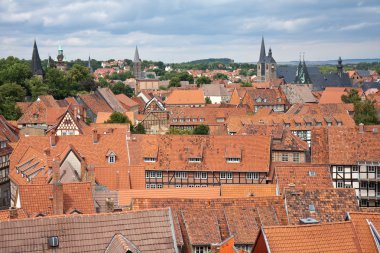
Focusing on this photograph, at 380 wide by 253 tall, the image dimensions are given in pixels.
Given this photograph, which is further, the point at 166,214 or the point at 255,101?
the point at 255,101

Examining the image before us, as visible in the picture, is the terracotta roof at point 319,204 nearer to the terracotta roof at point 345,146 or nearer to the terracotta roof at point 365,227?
the terracotta roof at point 365,227

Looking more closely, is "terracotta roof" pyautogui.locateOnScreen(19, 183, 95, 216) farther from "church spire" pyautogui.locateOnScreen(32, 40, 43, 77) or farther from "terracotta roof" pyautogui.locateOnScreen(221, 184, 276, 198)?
"church spire" pyautogui.locateOnScreen(32, 40, 43, 77)

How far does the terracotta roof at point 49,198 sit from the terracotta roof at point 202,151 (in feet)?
65.2

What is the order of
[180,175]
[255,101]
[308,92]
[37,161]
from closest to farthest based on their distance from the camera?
[37,161] → [180,175] → [255,101] → [308,92]

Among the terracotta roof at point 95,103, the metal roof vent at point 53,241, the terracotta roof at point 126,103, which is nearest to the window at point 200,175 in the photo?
the metal roof vent at point 53,241

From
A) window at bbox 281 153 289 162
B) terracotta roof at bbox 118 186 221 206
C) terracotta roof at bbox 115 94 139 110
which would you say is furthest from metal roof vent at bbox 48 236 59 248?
terracotta roof at bbox 115 94 139 110

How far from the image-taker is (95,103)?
4163 inches

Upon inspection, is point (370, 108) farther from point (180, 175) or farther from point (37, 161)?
point (37, 161)

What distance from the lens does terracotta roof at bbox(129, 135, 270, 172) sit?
54.7 meters

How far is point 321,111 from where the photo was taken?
307 ft

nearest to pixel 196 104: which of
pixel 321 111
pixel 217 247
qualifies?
pixel 321 111

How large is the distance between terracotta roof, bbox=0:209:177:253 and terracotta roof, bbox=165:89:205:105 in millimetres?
115809

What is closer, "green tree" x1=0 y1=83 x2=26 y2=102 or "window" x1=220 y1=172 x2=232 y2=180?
"window" x1=220 y1=172 x2=232 y2=180

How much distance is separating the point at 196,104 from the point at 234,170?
84.4 meters
